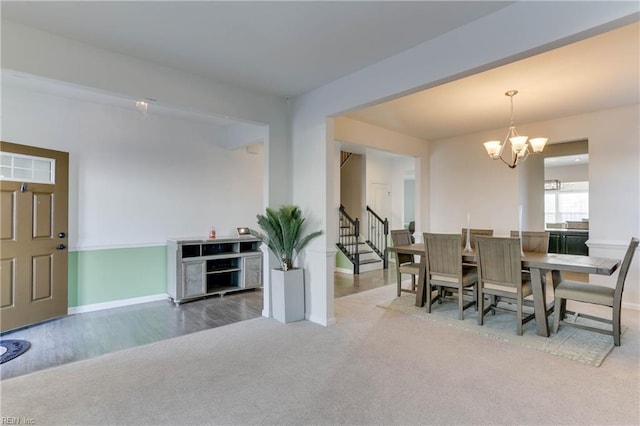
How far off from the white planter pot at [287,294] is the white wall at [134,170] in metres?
2.19

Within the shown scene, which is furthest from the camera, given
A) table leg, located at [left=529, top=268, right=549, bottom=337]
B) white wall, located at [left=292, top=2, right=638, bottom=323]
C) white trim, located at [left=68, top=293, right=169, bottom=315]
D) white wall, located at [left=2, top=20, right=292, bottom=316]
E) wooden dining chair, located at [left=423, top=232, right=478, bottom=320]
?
white trim, located at [left=68, top=293, right=169, bottom=315]

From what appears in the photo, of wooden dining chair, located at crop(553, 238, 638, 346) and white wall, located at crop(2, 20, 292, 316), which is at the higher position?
white wall, located at crop(2, 20, 292, 316)

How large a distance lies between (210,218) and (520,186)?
5433 mm

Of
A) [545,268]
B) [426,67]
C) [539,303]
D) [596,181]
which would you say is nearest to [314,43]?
[426,67]

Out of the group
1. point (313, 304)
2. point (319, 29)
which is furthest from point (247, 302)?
point (319, 29)

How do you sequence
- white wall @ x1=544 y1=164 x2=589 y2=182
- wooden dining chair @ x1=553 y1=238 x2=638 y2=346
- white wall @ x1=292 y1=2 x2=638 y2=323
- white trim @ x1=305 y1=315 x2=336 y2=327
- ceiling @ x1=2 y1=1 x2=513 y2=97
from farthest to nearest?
1. white wall @ x1=544 y1=164 x2=589 y2=182
2. white trim @ x1=305 y1=315 x2=336 y2=327
3. wooden dining chair @ x1=553 y1=238 x2=638 y2=346
4. ceiling @ x1=2 y1=1 x2=513 y2=97
5. white wall @ x1=292 y1=2 x2=638 y2=323

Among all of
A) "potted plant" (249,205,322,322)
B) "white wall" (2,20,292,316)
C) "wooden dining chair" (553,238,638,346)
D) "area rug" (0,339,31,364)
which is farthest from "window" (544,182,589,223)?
"area rug" (0,339,31,364)

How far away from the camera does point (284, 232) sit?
13.1 ft

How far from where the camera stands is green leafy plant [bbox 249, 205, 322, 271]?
3.98 meters

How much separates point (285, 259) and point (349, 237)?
3.83m

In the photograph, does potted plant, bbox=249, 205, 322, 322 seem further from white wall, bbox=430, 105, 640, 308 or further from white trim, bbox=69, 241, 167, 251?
white wall, bbox=430, 105, 640, 308

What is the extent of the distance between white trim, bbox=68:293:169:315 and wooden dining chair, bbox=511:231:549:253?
17.5ft

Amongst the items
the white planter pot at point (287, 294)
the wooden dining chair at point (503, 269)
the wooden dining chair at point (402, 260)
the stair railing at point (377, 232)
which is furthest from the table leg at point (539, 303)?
the stair railing at point (377, 232)

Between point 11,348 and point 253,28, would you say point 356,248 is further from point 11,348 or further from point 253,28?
point 11,348
